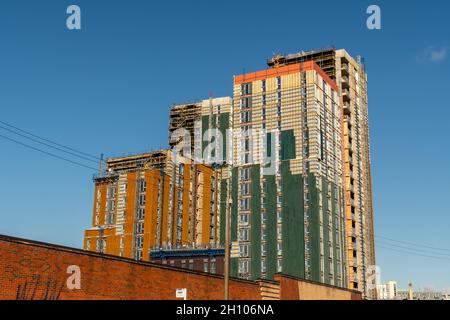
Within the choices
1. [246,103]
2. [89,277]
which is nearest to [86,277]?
[89,277]

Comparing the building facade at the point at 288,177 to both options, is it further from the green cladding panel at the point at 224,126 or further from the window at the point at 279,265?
the green cladding panel at the point at 224,126

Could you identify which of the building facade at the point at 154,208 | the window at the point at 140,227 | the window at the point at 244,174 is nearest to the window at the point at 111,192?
the building facade at the point at 154,208

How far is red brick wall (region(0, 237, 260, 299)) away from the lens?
26.8 m

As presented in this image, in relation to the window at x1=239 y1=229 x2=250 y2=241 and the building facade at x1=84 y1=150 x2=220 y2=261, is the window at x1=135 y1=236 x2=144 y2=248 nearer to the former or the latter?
the building facade at x1=84 y1=150 x2=220 y2=261

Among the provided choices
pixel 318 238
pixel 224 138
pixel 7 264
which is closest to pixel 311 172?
pixel 318 238

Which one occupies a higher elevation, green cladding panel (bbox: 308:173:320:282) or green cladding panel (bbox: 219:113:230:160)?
green cladding panel (bbox: 219:113:230:160)

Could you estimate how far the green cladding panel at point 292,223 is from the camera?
289ft

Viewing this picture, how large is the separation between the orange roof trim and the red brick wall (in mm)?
63275

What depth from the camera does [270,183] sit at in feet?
308

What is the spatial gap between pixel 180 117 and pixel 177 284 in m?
82.9

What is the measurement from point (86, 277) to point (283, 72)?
71983 mm

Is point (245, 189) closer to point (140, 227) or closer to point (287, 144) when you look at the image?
point (287, 144)

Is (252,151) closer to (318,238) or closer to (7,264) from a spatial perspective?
(318,238)

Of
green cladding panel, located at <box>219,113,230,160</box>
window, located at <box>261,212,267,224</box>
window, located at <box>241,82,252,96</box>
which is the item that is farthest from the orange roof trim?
window, located at <box>261,212,267,224</box>
